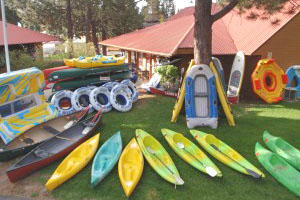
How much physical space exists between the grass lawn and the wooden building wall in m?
3.93

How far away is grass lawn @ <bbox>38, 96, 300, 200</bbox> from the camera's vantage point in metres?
6.05

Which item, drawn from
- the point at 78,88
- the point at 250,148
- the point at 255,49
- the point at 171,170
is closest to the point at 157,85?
the point at 78,88

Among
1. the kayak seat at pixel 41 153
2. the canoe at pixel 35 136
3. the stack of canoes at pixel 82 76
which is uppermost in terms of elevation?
the stack of canoes at pixel 82 76

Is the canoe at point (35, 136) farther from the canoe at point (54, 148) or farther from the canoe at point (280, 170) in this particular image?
the canoe at point (280, 170)

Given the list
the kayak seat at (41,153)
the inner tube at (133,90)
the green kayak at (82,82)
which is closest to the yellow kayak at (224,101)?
the inner tube at (133,90)

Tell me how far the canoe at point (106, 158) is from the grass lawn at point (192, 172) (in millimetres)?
201

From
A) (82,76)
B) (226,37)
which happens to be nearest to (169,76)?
(226,37)

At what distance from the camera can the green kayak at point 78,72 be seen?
37.9 ft

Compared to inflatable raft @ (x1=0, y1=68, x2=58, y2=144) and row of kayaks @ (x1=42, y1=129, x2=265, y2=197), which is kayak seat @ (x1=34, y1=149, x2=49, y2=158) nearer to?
row of kayaks @ (x1=42, y1=129, x2=265, y2=197)

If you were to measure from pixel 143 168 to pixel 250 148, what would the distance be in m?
3.43

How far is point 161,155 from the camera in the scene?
7.34 meters

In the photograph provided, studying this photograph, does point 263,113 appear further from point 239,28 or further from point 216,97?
point 239,28

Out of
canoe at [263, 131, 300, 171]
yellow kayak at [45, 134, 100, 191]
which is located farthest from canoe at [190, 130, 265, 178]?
yellow kayak at [45, 134, 100, 191]

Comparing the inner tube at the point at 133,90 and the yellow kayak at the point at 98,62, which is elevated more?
the yellow kayak at the point at 98,62
